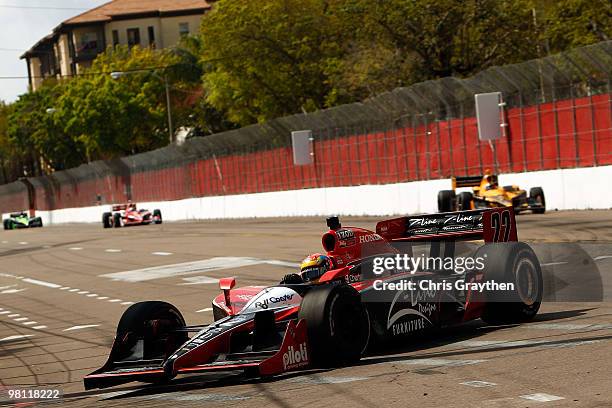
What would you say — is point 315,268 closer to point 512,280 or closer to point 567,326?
point 512,280

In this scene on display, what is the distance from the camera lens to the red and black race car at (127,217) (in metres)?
58.3

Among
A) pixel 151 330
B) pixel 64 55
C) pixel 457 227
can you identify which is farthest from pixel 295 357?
pixel 64 55

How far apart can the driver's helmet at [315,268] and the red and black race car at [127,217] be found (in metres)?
47.9

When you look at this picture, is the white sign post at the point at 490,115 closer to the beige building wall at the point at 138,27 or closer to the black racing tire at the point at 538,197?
the black racing tire at the point at 538,197

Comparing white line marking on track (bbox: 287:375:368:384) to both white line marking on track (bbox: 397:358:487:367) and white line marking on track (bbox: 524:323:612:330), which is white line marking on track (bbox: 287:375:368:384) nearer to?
white line marking on track (bbox: 397:358:487:367)

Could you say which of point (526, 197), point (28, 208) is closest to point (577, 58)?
point (526, 197)

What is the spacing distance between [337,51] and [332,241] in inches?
2362

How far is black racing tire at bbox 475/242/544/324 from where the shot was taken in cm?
1076

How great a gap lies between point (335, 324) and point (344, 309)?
211 millimetres

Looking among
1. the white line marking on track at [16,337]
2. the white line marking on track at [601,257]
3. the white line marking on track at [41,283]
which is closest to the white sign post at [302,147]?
the white line marking on track at [41,283]

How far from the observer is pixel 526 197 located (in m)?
31.3

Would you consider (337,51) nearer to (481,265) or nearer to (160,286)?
(160,286)

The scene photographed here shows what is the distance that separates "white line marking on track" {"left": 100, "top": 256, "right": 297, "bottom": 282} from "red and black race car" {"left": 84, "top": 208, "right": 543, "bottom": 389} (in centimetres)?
969

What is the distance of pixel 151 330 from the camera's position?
998 cm
